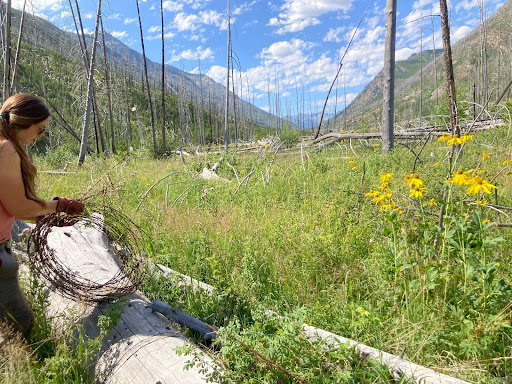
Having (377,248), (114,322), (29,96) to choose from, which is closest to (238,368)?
(114,322)

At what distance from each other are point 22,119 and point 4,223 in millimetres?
725

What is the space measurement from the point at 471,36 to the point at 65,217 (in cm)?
19608

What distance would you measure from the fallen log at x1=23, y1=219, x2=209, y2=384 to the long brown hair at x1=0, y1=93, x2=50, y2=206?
0.87m

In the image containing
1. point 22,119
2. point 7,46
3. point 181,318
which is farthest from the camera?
point 7,46

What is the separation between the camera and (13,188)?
6.36 ft

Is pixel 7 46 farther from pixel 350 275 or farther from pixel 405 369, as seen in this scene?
pixel 405 369

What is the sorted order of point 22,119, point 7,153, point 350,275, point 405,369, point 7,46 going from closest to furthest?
1. point 405,369
2. point 7,153
3. point 22,119
4. point 350,275
5. point 7,46

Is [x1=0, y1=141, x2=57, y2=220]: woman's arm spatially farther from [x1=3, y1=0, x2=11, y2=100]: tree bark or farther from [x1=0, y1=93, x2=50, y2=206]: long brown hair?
[x1=3, y1=0, x2=11, y2=100]: tree bark

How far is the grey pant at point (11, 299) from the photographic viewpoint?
2057mm

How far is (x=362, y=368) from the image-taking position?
61.7 inches

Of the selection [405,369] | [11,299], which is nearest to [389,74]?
[405,369]

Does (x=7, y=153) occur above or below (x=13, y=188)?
above

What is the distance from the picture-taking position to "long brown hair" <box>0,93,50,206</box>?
6.53ft

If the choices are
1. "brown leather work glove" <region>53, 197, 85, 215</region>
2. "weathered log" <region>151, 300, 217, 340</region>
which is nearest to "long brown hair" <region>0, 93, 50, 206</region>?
"brown leather work glove" <region>53, 197, 85, 215</region>
